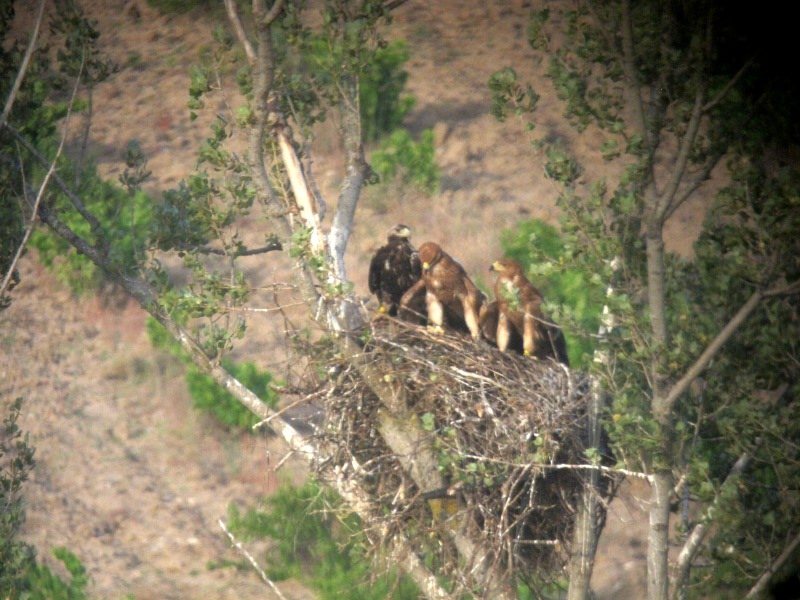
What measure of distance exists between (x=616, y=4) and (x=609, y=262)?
49.4 inches

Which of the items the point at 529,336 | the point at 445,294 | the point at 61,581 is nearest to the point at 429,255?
the point at 445,294

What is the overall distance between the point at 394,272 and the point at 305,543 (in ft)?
14.0

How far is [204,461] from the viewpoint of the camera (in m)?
12.5

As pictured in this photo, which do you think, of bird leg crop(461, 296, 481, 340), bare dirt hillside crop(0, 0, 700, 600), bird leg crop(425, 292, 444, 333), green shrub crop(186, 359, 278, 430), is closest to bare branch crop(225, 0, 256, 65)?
bird leg crop(425, 292, 444, 333)

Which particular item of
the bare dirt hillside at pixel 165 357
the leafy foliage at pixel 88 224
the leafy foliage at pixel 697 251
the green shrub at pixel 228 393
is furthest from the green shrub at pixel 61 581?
the leafy foliage at pixel 697 251

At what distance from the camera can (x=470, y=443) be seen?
20.2 ft

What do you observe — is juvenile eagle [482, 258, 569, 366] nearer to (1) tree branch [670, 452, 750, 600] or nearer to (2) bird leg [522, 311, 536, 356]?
(2) bird leg [522, 311, 536, 356]

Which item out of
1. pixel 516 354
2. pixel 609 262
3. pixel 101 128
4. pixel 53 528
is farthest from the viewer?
pixel 101 128

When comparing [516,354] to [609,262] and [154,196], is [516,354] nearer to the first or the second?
[609,262]

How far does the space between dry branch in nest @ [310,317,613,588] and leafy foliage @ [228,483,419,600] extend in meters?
4.02

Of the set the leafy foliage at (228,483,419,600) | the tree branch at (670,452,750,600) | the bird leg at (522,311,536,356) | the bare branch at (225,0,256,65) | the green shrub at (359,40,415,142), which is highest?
the bare branch at (225,0,256,65)

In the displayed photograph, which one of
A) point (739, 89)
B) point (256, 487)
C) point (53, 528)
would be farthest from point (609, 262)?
point (53, 528)

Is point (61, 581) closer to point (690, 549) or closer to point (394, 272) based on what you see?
point (394, 272)

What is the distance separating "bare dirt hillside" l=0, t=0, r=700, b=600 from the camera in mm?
11727
